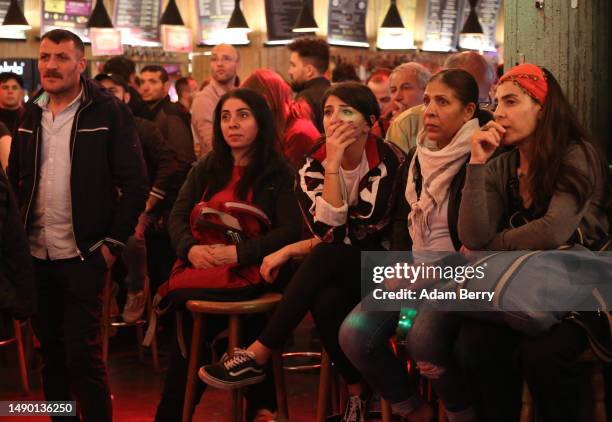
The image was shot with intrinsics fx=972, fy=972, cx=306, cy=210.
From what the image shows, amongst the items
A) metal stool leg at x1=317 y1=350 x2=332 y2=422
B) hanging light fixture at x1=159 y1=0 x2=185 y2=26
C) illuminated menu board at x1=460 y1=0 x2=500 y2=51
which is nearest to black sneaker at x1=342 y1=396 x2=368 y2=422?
metal stool leg at x1=317 y1=350 x2=332 y2=422

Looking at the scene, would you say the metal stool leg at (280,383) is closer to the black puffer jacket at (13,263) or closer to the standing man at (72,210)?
the standing man at (72,210)

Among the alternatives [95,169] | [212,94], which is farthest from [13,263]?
[212,94]

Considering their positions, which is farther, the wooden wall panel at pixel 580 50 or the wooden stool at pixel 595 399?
the wooden wall panel at pixel 580 50

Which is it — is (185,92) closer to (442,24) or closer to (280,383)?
(280,383)

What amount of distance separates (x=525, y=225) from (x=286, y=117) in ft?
7.19

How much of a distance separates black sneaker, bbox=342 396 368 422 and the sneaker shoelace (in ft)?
1.48

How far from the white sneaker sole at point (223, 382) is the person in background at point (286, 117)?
1.54 meters

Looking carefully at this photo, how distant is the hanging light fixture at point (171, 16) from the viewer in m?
13.4

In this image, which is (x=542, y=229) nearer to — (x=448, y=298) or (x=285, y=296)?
(x=448, y=298)

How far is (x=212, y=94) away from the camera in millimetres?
6488

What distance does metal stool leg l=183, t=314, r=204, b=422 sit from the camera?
3.95 metres

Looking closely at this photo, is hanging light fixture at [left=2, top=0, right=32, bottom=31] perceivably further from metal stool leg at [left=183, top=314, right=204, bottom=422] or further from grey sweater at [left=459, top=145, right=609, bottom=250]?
grey sweater at [left=459, top=145, right=609, bottom=250]

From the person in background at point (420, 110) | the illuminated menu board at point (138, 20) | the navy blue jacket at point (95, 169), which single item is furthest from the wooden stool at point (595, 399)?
the illuminated menu board at point (138, 20)

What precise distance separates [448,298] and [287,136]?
196 centimetres
